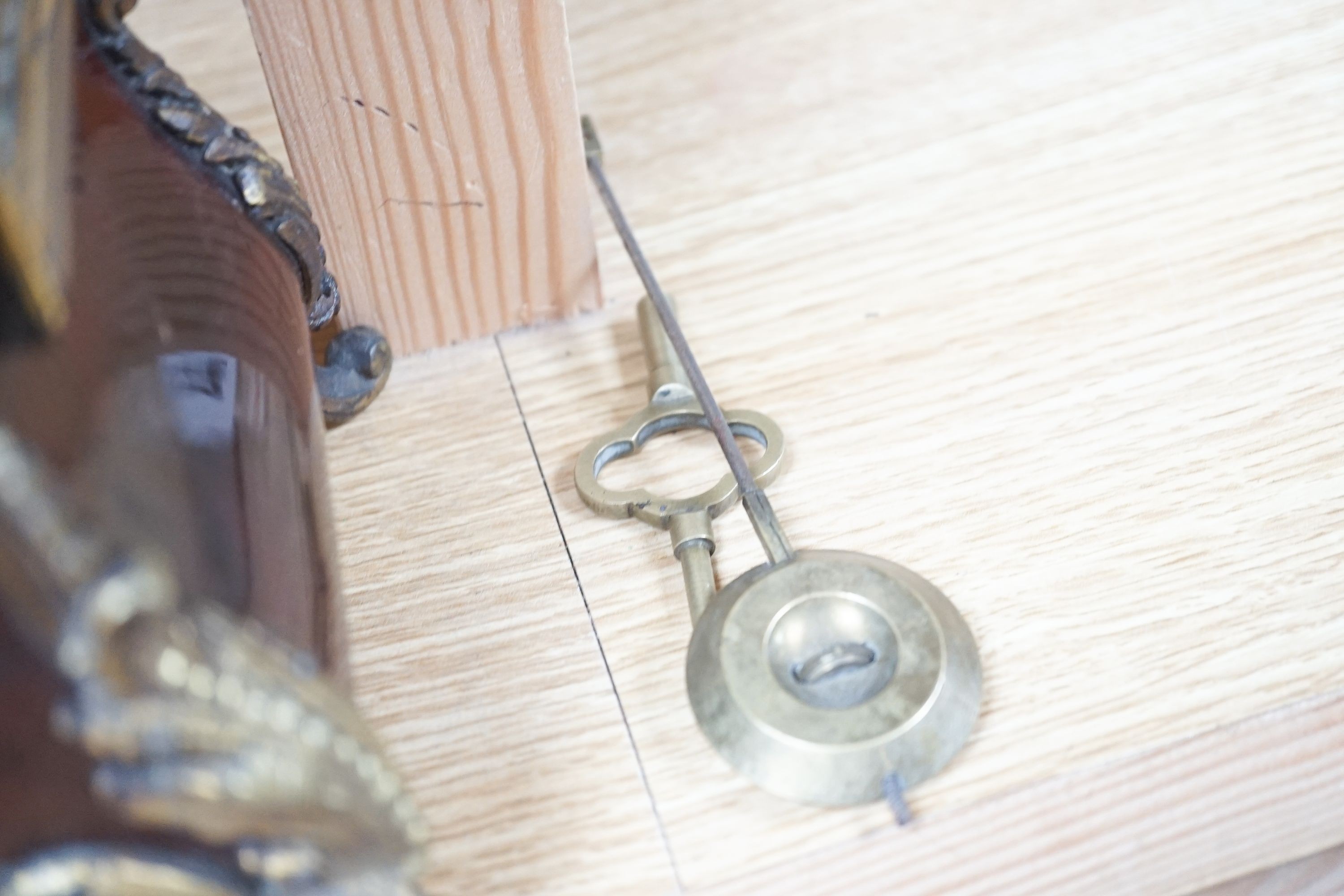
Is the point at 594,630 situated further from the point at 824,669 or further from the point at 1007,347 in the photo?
the point at 1007,347

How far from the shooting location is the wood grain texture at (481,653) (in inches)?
18.1

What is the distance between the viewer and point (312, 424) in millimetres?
462

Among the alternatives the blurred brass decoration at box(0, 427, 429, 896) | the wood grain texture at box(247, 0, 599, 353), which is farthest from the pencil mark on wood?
the blurred brass decoration at box(0, 427, 429, 896)

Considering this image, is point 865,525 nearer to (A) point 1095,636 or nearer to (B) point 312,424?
(A) point 1095,636

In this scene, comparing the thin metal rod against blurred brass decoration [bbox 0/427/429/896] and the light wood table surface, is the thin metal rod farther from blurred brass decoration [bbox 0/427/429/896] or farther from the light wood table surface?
blurred brass decoration [bbox 0/427/429/896]

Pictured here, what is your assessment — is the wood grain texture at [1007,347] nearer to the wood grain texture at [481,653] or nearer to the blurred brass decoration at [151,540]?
the wood grain texture at [481,653]

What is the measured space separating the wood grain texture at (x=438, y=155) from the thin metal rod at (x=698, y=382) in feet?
0.11

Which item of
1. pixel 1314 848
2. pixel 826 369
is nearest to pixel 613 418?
pixel 826 369

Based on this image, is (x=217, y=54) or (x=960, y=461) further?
(x=217, y=54)

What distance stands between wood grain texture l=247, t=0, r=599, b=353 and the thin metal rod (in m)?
0.03

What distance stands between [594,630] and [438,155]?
232mm

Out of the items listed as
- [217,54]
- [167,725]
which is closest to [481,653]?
[167,725]

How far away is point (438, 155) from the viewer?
1.95 ft

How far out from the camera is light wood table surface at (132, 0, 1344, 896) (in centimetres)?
47
